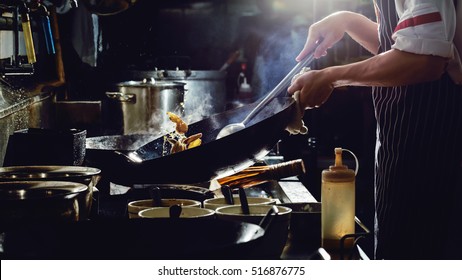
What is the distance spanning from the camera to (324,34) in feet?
8.38

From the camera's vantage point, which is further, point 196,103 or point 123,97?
point 196,103

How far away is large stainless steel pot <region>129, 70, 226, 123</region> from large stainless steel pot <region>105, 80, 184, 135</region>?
0.83 m

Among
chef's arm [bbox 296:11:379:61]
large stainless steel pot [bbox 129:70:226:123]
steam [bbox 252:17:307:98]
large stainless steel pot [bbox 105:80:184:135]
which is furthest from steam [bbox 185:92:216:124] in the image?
chef's arm [bbox 296:11:379:61]

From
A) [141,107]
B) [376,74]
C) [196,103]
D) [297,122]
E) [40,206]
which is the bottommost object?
[196,103]

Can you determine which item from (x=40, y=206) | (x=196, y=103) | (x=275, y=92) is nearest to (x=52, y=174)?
(x=40, y=206)

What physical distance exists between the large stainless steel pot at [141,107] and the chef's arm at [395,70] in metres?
2.87

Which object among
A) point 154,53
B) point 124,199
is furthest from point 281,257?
point 154,53

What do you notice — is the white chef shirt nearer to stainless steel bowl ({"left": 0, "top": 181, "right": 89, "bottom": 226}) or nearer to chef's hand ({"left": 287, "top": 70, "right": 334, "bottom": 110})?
chef's hand ({"left": 287, "top": 70, "right": 334, "bottom": 110})

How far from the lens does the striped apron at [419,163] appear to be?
7.04 feet

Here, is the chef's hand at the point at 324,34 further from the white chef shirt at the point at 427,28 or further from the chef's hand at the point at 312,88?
the white chef shirt at the point at 427,28

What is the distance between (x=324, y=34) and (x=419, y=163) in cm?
69

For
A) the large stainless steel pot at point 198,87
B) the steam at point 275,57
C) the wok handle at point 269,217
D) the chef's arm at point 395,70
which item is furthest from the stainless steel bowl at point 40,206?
the steam at point 275,57

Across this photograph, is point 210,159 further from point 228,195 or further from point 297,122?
point 297,122
